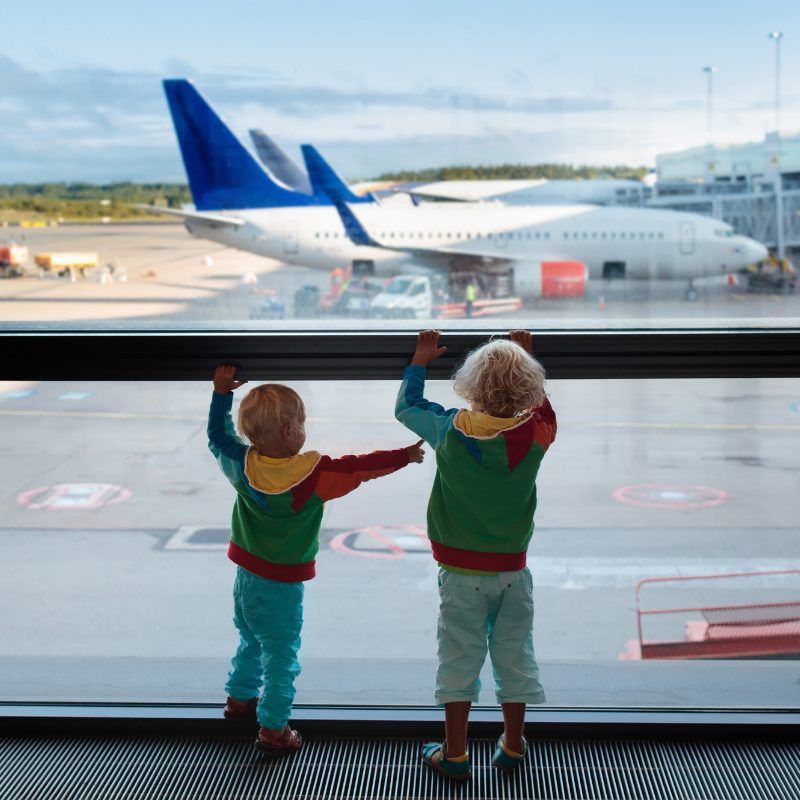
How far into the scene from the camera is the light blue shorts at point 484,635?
1578 mm

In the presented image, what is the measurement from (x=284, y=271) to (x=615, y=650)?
146 cm

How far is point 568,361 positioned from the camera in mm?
1708

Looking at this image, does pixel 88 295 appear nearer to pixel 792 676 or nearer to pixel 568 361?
pixel 568 361

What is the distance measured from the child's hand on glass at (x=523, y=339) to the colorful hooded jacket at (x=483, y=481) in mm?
138

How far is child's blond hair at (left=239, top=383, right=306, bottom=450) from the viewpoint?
5.23 feet

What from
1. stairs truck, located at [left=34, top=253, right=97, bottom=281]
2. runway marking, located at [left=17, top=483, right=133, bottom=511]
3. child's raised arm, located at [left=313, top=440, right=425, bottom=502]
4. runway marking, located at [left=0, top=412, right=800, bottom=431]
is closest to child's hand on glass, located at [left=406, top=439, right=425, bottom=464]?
child's raised arm, located at [left=313, top=440, right=425, bottom=502]

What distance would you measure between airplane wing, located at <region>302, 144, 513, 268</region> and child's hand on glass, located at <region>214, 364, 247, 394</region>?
66 centimetres

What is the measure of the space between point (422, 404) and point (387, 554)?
2.94 feet

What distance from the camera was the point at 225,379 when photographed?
1.70 meters

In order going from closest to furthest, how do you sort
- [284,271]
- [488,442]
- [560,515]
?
1. [488,442]
2. [284,271]
3. [560,515]

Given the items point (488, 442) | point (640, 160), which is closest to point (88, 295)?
point (488, 442)

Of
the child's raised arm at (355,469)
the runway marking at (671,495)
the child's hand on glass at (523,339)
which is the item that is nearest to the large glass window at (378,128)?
the child's hand on glass at (523,339)

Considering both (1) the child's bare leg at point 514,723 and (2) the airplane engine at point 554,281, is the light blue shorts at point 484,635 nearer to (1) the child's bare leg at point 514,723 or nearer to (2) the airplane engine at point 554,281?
(1) the child's bare leg at point 514,723

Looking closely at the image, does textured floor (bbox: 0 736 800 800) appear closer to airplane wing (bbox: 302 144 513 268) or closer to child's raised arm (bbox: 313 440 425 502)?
child's raised arm (bbox: 313 440 425 502)
